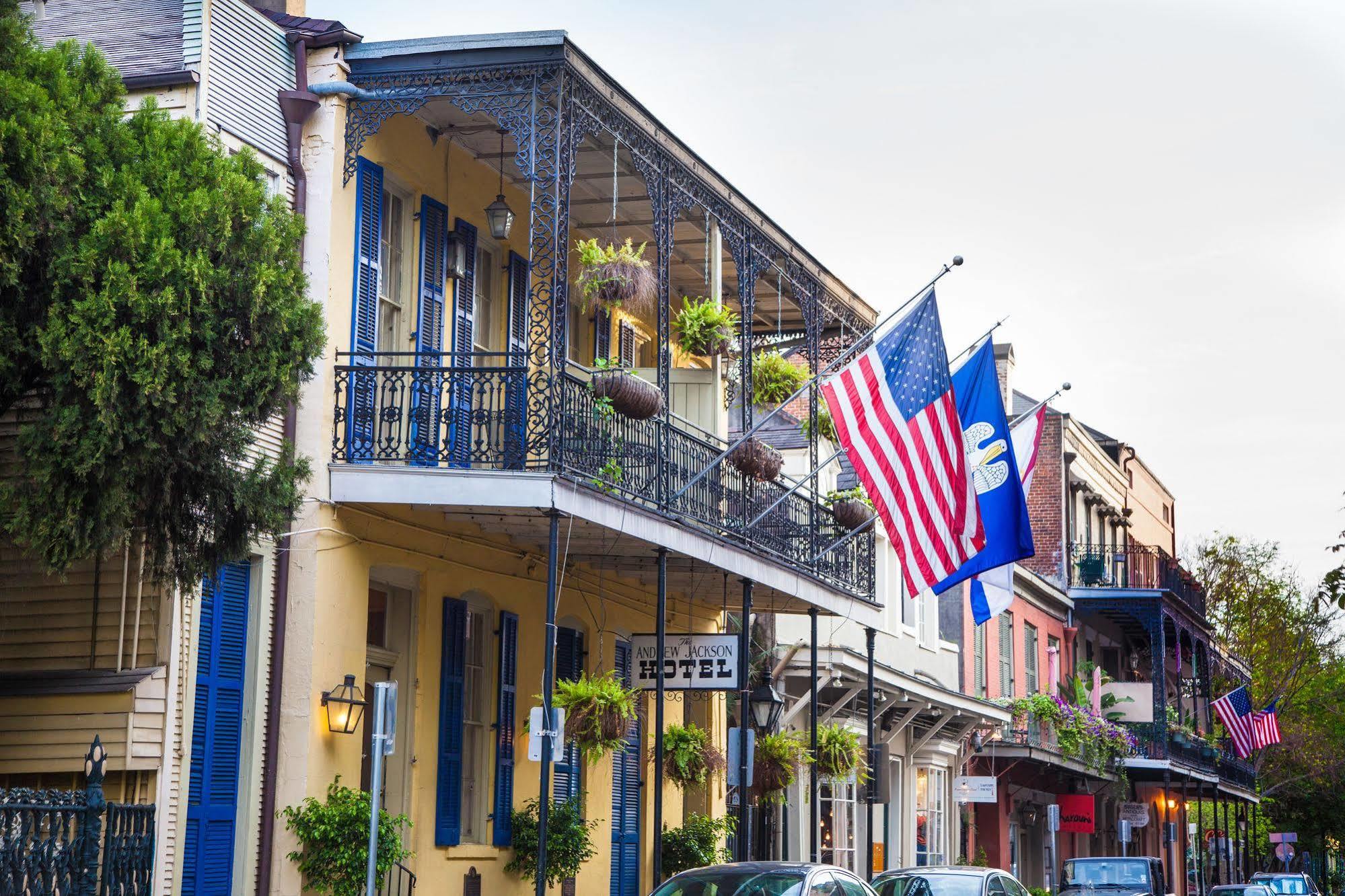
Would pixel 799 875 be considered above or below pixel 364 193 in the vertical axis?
below

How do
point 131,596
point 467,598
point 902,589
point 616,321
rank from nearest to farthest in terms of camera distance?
point 131,596 → point 467,598 → point 616,321 → point 902,589

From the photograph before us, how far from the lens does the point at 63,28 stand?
50.9ft

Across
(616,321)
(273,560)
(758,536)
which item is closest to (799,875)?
(273,560)

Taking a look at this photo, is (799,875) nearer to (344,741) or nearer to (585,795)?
(344,741)

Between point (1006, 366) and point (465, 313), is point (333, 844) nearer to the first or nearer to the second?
point (465, 313)

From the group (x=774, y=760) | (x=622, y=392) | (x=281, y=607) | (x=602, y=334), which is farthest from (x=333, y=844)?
(x=602, y=334)

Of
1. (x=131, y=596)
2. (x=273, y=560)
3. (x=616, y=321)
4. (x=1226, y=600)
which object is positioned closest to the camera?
(x=131, y=596)

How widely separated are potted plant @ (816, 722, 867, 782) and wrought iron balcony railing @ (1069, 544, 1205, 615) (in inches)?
890

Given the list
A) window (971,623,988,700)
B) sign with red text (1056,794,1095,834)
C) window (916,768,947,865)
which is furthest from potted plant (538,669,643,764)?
sign with red text (1056,794,1095,834)

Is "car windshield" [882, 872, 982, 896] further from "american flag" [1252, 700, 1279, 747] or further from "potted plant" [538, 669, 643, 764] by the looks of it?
"american flag" [1252, 700, 1279, 747]

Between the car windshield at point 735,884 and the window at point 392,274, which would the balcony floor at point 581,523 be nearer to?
the window at point 392,274

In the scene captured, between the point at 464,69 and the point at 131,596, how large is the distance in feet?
17.8

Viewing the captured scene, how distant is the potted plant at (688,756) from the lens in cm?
1902

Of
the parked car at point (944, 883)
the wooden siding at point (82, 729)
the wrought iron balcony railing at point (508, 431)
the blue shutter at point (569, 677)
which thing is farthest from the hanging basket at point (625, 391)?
the parked car at point (944, 883)
